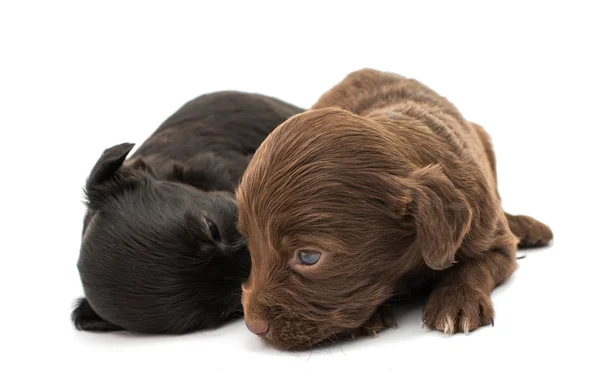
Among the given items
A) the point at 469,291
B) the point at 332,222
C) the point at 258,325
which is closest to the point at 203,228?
the point at 258,325

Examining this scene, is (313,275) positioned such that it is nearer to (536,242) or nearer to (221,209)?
(221,209)

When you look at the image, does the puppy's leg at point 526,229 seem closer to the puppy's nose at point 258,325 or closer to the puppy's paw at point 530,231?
the puppy's paw at point 530,231

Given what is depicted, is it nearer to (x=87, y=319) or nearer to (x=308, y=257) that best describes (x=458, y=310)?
(x=308, y=257)

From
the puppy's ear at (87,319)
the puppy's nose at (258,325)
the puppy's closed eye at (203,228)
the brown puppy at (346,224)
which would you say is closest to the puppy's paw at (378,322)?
the brown puppy at (346,224)

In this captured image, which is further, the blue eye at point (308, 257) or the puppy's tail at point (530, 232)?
the puppy's tail at point (530, 232)

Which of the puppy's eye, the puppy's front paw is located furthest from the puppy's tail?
the puppy's eye

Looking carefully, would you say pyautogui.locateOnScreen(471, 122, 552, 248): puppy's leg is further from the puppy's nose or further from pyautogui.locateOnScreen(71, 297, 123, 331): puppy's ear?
pyautogui.locateOnScreen(71, 297, 123, 331): puppy's ear

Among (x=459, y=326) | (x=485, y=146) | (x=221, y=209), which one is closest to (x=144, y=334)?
(x=221, y=209)
